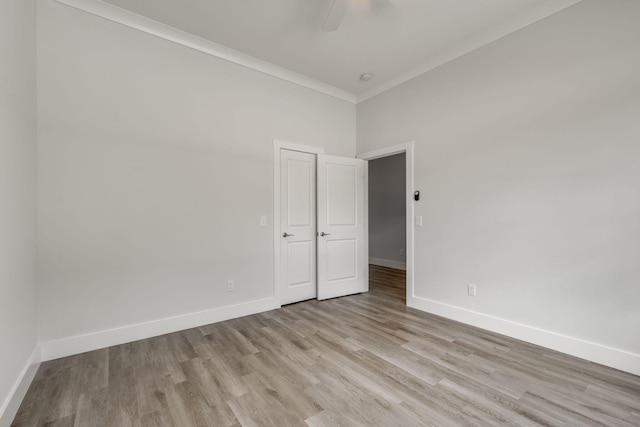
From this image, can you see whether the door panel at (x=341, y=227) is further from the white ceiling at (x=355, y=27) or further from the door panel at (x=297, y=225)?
the white ceiling at (x=355, y=27)

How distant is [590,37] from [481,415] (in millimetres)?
2948

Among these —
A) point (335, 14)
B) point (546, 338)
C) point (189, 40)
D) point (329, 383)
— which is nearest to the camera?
point (329, 383)

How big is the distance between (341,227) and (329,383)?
2.30 meters

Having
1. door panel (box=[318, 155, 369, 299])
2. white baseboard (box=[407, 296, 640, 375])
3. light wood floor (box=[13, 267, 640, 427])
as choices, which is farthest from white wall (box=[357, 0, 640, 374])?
door panel (box=[318, 155, 369, 299])

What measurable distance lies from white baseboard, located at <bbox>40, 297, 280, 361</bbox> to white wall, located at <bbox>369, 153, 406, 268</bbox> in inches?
143

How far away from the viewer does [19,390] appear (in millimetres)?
1717

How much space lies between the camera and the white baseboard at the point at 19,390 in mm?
1497

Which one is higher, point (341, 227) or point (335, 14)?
point (335, 14)

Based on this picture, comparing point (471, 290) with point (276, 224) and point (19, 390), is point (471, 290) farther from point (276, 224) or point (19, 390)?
point (19, 390)

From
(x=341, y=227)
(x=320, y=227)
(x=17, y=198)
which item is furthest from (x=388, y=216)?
(x=17, y=198)

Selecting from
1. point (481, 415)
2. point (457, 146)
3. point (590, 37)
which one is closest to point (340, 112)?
point (457, 146)

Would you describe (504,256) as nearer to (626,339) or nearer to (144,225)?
(626,339)

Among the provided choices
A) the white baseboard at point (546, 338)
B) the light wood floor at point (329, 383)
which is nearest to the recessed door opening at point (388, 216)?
the white baseboard at point (546, 338)

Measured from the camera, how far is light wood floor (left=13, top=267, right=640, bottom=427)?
5.26ft
